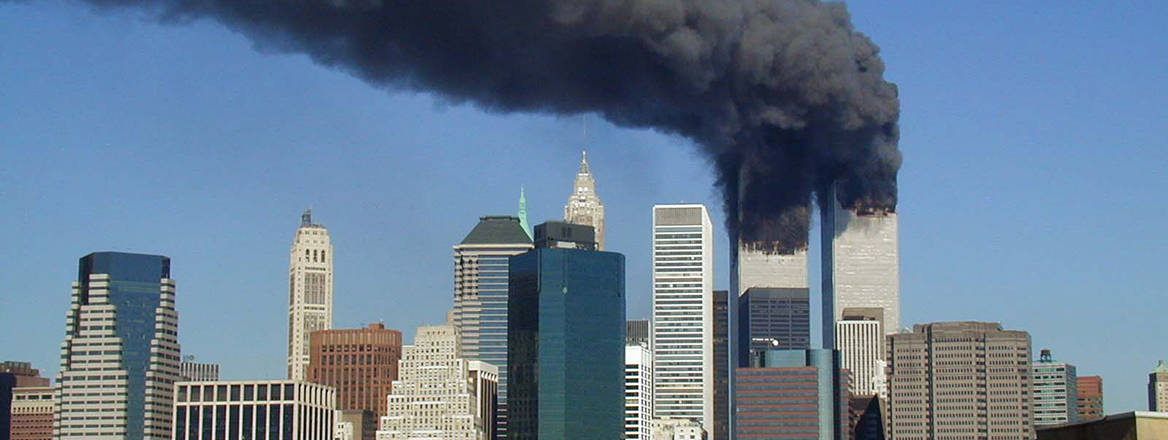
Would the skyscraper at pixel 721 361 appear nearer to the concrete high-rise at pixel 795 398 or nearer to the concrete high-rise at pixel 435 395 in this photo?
the concrete high-rise at pixel 795 398

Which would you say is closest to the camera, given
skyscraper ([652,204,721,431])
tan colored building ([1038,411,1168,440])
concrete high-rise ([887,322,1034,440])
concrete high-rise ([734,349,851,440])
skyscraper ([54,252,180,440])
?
tan colored building ([1038,411,1168,440])

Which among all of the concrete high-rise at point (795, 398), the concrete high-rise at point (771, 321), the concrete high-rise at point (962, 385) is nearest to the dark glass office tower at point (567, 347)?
the concrete high-rise at point (795, 398)

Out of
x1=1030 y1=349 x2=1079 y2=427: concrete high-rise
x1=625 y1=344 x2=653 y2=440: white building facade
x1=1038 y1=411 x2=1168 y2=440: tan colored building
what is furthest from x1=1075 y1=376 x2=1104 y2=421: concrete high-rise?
x1=1038 y1=411 x2=1168 y2=440: tan colored building

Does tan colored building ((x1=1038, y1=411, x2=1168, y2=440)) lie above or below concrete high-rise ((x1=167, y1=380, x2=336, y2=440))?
below

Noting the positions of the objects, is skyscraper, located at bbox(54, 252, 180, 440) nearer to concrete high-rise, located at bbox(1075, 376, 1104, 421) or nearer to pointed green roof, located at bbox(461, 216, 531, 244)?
pointed green roof, located at bbox(461, 216, 531, 244)

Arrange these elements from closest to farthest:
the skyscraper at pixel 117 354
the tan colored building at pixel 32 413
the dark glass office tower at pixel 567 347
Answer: the dark glass office tower at pixel 567 347 < the skyscraper at pixel 117 354 < the tan colored building at pixel 32 413
